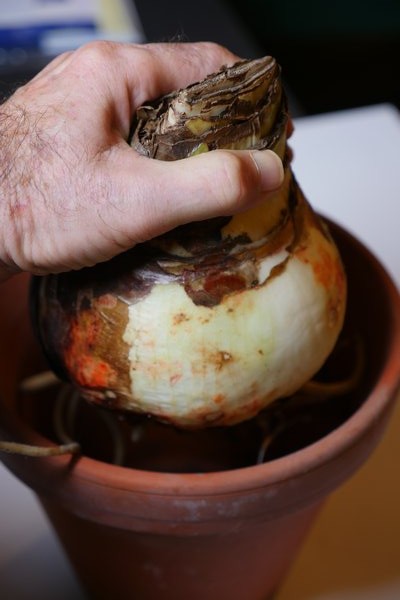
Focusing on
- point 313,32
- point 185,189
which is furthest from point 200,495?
point 313,32

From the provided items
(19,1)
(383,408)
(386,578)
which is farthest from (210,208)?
(19,1)

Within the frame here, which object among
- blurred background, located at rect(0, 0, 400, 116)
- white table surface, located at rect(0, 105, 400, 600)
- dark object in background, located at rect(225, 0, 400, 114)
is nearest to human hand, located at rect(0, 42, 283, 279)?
white table surface, located at rect(0, 105, 400, 600)

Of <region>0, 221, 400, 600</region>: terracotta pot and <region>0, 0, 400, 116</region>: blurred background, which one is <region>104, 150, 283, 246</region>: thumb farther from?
Answer: <region>0, 0, 400, 116</region>: blurred background

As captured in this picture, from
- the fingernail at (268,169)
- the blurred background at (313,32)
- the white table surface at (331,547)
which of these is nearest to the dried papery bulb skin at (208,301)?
the fingernail at (268,169)

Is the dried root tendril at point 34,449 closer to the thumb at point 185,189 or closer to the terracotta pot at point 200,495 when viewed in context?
the terracotta pot at point 200,495

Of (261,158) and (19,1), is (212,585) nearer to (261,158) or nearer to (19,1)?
(261,158)

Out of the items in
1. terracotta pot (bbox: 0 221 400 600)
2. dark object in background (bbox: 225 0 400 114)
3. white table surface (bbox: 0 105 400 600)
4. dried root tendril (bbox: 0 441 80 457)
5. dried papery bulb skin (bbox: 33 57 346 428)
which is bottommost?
dark object in background (bbox: 225 0 400 114)
